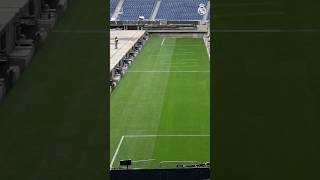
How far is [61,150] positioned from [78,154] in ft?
0.16

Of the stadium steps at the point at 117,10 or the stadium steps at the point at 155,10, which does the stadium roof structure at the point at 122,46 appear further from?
the stadium steps at the point at 155,10

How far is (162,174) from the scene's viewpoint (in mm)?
2135

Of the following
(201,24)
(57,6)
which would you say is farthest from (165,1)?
(57,6)

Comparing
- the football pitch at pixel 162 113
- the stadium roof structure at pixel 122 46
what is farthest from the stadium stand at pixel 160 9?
the football pitch at pixel 162 113

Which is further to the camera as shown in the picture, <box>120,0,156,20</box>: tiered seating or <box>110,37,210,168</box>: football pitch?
<box>120,0,156,20</box>: tiered seating

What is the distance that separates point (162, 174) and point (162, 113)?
2.40 metres

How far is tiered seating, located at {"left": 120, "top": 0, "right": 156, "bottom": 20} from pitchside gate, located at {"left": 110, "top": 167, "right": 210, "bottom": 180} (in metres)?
11.4

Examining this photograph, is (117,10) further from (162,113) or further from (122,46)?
(162,113)

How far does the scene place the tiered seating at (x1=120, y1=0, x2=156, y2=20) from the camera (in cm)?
1368

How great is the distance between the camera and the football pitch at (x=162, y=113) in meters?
3.49

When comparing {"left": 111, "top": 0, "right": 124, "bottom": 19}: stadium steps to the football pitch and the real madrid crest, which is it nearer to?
the real madrid crest

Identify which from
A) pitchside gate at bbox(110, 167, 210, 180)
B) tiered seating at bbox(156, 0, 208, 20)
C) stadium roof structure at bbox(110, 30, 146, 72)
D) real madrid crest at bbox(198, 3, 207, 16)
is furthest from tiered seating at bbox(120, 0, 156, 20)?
pitchside gate at bbox(110, 167, 210, 180)

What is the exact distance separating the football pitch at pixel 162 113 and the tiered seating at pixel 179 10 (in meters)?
5.50

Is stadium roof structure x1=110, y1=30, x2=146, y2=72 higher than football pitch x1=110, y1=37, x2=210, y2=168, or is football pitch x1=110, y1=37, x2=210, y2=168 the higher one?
stadium roof structure x1=110, y1=30, x2=146, y2=72
